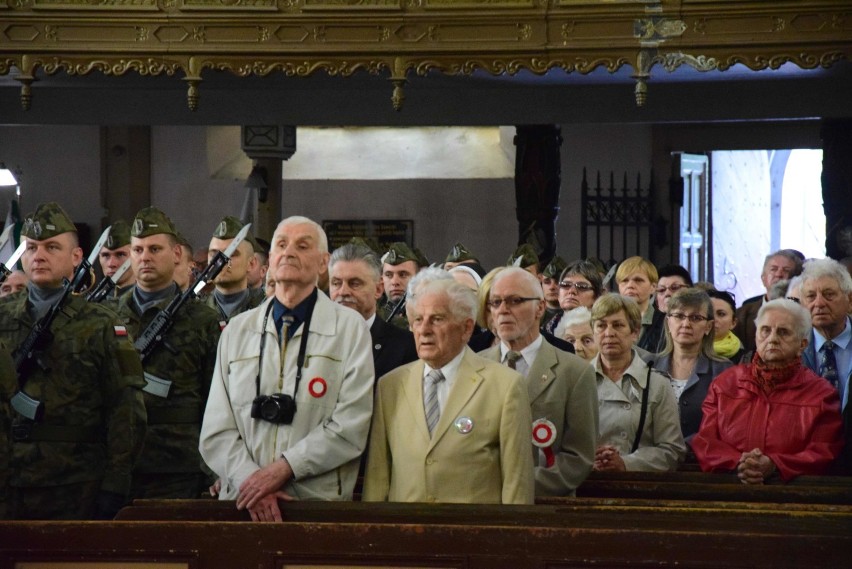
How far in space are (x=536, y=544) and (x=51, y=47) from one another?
693 centimetres

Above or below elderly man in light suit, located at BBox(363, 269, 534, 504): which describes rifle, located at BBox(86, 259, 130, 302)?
above

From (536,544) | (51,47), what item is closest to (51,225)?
(536,544)

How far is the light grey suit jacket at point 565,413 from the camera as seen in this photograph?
5180 millimetres

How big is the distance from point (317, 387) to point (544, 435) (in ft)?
2.78

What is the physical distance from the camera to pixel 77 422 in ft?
19.2

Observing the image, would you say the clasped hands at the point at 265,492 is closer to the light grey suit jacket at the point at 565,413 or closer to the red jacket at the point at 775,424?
the light grey suit jacket at the point at 565,413

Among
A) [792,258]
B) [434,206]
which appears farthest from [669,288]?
[434,206]

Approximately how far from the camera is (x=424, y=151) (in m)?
18.0

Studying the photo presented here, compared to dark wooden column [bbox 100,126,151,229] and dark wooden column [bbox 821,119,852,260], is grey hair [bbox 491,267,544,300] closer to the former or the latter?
dark wooden column [bbox 821,119,852,260]

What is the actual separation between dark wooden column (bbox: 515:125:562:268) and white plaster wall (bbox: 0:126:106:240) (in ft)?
18.3

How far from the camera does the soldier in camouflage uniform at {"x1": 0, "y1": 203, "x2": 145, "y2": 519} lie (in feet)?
19.0

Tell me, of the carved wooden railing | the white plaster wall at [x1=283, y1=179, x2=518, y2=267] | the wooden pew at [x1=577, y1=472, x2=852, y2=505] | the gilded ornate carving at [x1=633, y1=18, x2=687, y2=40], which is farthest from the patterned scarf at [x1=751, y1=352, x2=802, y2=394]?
the white plaster wall at [x1=283, y1=179, x2=518, y2=267]

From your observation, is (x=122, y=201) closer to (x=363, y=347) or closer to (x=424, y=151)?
(x=424, y=151)

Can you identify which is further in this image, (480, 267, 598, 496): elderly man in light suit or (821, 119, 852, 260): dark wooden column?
(821, 119, 852, 260): dark wooden column
